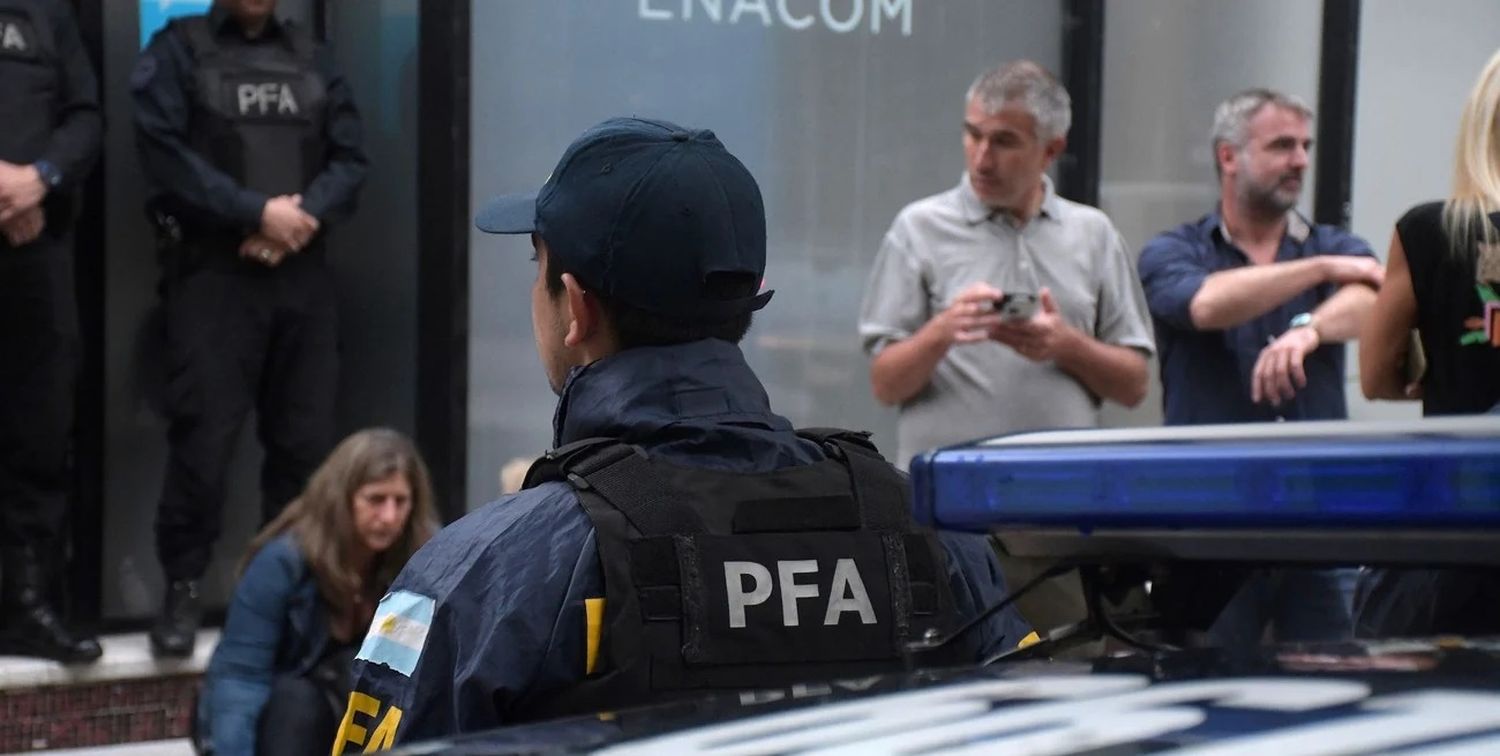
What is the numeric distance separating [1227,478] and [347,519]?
13.1 feet

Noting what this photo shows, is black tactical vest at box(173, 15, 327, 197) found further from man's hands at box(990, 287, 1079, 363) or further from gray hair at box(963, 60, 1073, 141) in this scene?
man's hands at box(990, 287, 1079, 363)

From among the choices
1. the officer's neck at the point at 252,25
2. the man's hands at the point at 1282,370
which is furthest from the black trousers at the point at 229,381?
the man's hands at the point at 1282,370

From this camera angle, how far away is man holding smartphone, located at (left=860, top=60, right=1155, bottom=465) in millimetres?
5133

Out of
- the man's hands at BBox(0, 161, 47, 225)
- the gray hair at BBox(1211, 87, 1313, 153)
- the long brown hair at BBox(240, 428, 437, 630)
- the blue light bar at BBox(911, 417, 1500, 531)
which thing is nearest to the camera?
the blue light bar at BBox(911, 417, 1500, 531)

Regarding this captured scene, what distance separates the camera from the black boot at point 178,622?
6.00 meters

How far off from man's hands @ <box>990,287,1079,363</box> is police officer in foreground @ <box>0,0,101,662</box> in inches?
105

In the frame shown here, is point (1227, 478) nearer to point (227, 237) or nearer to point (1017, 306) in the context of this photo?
point (1017, 306)

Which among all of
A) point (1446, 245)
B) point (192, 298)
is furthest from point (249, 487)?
point (1446, 245)

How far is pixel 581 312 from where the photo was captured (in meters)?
2.26

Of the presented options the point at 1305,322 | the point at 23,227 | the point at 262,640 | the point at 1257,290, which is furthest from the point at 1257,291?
the point at 23,227

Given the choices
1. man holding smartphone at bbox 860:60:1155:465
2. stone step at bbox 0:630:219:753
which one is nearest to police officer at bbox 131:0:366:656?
stone step at bbox 0:630:219:753

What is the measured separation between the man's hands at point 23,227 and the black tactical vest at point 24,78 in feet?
0.53

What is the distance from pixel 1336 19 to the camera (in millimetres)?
7910

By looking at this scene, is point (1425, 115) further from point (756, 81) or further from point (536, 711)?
point (536, 711)
